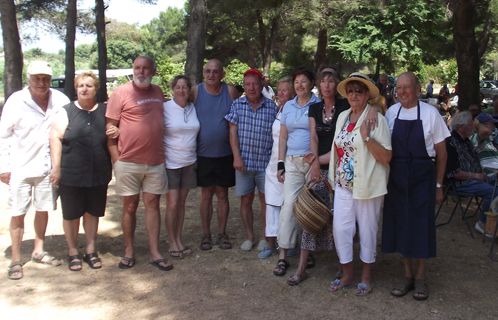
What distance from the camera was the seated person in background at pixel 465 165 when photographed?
17.4 ft

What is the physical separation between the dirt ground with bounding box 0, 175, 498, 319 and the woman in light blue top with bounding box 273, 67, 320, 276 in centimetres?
36

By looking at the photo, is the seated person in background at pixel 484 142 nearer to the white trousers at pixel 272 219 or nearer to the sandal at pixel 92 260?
the white trousers at pixel 272 219

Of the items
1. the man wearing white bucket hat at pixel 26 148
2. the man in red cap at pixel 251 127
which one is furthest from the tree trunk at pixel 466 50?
the man wearing white bucket hat at pixel 26 148

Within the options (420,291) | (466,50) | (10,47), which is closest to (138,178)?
(420,291)

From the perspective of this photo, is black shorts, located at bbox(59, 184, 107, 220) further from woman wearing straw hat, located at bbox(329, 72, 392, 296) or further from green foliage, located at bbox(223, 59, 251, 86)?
green foliage, located at bbox(223, 59, 251, 86)

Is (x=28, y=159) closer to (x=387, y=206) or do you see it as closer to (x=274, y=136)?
(x=274, y=136)

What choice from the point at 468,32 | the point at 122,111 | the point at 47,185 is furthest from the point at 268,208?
the point at 468,32

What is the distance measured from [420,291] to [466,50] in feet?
18.3

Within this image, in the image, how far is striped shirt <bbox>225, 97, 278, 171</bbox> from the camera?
4691 millimetres

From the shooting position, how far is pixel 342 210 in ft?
12.5

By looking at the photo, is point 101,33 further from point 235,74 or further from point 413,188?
point 413,188

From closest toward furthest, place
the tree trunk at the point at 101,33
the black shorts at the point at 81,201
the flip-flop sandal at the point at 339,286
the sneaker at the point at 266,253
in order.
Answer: the flip-flop sandal at the point at 339,286 → the black shorts at the point at 81,201 → the sneaker at the point at 266,253 → the tree trunk at the point at 101,33

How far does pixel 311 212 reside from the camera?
3.91 meters

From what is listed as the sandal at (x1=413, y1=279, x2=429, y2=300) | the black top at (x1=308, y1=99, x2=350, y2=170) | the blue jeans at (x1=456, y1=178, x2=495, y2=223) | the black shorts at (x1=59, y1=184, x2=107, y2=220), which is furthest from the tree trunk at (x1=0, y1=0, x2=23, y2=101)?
the sandal at (x1=413, y1=279, x2=429, y2=300)
